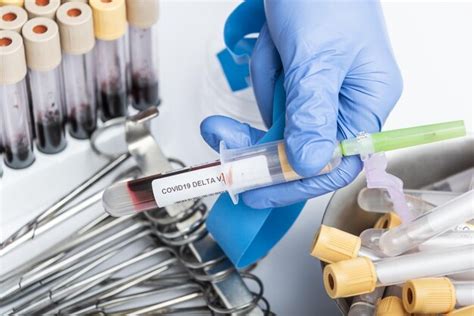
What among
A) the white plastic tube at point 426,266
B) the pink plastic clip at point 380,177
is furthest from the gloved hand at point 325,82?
the white plastic tube at point 426,266

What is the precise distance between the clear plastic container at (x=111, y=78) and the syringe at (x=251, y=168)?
0.89 ft

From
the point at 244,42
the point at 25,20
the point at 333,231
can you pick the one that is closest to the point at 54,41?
the point at 25,20

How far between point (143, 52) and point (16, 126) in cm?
22

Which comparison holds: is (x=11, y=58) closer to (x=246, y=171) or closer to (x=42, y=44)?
(x=42, y=44)

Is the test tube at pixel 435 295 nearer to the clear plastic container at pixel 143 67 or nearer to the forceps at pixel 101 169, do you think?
the forceps at pixel 101 169

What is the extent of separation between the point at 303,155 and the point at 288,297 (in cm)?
29

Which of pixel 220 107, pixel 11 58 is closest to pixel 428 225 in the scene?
pixel 220 107

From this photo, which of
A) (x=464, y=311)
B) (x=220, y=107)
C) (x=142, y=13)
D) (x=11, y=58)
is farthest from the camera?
(x=220, y=107)

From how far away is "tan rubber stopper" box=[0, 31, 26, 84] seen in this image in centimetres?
105

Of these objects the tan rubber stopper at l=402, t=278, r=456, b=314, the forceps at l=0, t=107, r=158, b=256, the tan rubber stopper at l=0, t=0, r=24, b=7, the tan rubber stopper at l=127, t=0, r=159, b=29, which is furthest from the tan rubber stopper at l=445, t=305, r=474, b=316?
the tan rubber stopper at l=0, t=0, r=24, b=7

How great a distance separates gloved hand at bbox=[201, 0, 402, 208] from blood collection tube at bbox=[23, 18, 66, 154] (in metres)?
0.22

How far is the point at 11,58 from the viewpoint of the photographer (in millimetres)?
1053

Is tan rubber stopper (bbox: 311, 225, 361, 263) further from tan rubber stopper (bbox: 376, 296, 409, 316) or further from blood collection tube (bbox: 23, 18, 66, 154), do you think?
blood collection tube (bbox: 23, 18, 66, 154)

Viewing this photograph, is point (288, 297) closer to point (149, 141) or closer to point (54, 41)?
point (149, 141)
